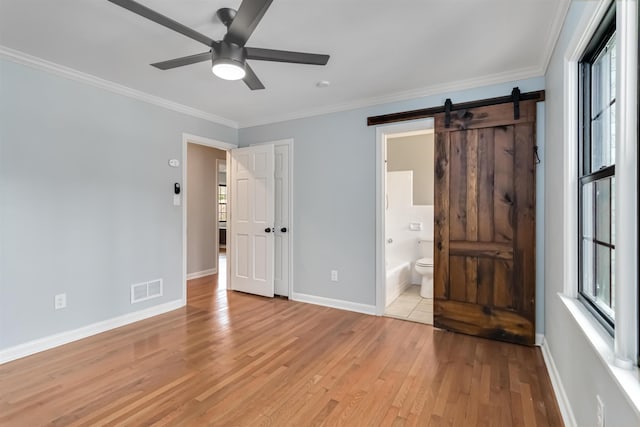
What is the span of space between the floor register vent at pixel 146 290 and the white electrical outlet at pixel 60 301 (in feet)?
2.04

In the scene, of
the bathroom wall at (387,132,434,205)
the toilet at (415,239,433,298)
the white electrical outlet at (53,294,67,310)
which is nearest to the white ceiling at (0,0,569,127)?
the bathroom wall at (387,132,434,205)

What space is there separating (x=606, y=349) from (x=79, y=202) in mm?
3898

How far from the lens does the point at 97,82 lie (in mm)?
3098

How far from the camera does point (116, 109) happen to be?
3293 millimetres

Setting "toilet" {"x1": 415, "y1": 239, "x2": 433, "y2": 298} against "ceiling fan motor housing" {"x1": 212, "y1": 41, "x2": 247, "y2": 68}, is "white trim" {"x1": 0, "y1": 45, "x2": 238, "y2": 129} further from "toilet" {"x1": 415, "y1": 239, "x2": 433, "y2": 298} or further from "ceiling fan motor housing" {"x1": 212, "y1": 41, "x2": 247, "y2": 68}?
"toilet" {"x1": 415, "y1": 239, "x2": 433, "y2": 298}

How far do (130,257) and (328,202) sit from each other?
7.61 ft

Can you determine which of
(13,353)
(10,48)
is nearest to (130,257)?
(13,353)

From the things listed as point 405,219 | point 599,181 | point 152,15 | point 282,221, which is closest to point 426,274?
point 405,219

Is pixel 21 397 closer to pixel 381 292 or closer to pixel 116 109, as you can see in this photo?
pixel 116 109

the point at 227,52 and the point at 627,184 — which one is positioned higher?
the point at 227,52

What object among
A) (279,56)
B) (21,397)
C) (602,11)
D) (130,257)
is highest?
(279,56)

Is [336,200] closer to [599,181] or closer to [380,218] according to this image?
[380,218]

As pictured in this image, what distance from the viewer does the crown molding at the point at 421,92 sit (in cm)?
291

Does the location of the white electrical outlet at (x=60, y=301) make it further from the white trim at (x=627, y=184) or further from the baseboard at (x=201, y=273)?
the white trim at (x=627, y=184)
